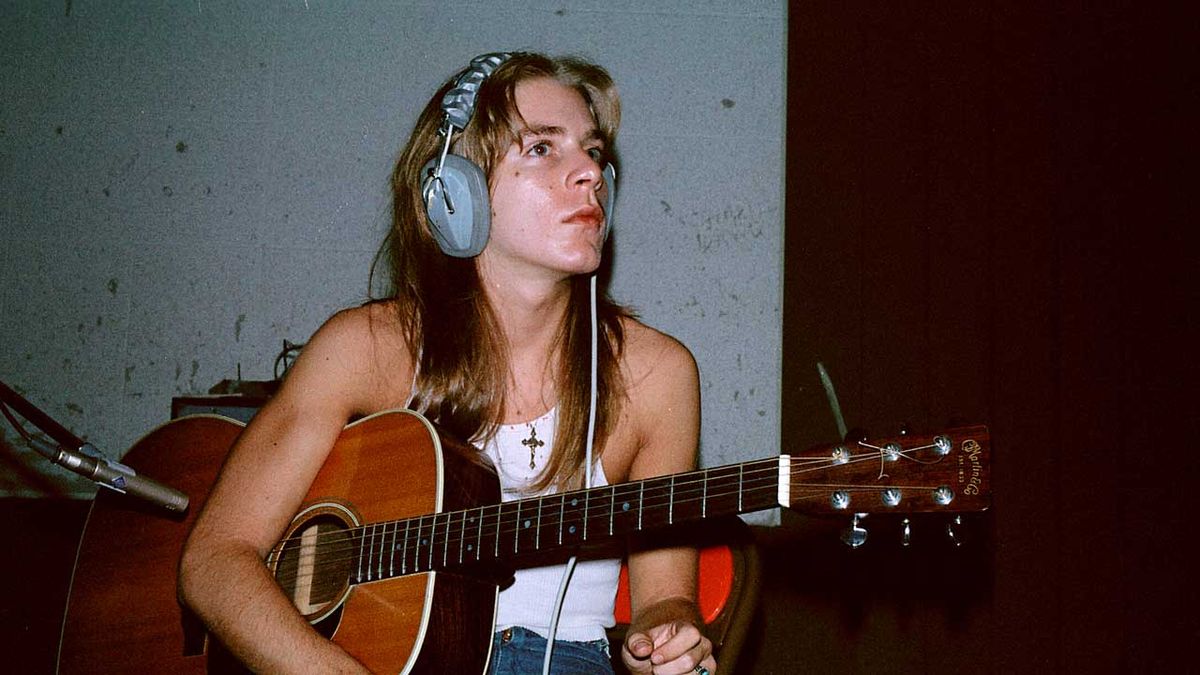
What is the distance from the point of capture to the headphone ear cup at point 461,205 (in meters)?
1.63

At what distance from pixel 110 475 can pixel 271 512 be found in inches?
14.8

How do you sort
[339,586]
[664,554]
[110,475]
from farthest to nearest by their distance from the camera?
[664,554] → [339,586] → [110,475]

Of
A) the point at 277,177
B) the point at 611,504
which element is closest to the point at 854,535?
the point at 611,504

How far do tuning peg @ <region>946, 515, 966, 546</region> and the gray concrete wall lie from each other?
6.51 ft

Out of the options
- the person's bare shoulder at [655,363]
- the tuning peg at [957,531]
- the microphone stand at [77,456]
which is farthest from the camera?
the person's bare shoulder at [655,363]

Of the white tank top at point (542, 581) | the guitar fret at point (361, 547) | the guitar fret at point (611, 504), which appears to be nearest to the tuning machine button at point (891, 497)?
the guitar fret at point (611, 504)

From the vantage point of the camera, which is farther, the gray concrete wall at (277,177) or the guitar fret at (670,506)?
the gray concrete wall at (277,177)

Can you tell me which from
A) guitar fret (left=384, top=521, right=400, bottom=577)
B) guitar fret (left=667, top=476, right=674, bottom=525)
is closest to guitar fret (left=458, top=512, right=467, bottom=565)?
guitar fret (left=384, top=521, right=400, bottom=577)

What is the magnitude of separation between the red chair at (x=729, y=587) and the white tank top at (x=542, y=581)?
7.5 inches

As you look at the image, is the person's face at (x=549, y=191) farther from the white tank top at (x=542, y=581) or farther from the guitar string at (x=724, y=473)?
the guitar string at (x=724, y=473)

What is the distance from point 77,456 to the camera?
→ 1138 mm

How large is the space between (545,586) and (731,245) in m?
1.78

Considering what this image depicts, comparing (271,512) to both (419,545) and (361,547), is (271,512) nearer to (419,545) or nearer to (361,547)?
(361,547)

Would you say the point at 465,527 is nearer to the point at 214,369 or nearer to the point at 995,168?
the point at 995,168
